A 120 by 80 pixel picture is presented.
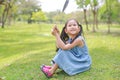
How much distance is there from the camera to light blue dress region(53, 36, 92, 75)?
6.30 m

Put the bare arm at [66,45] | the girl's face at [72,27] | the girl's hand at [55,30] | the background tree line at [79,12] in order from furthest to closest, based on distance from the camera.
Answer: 1. the background tree line at [79,12]
2. the girl's face at [72,27]
3. the bare arm at [66,45]
4. the girl's hand at [55,30]

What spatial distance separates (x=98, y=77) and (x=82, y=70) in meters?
0.46

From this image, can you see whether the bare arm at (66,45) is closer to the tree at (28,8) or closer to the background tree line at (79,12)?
the background tree line at (79,12)

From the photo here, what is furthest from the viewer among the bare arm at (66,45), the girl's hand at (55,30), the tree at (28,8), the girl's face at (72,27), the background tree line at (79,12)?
the tree at (28,8)

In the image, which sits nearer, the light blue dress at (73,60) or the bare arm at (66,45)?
the bare arm at (66,45)

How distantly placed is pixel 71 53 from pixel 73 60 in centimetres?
16

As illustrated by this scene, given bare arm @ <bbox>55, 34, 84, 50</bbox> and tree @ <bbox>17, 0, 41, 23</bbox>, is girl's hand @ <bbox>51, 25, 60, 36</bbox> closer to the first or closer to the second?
bare arm @ <bbox>55, 34, 84, 50</bbox>

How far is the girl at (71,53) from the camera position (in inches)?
247

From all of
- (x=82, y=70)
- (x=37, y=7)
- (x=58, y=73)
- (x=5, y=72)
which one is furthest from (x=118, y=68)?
(x=37, y=7)

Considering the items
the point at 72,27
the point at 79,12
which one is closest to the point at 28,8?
the point at 79,12

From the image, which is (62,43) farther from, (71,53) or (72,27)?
(72,27)

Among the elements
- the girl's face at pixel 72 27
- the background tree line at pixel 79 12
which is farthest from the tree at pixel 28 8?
the girl's face at pixel 72 27

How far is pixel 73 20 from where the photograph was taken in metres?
6.59

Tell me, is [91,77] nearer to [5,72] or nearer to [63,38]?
[63,38]
